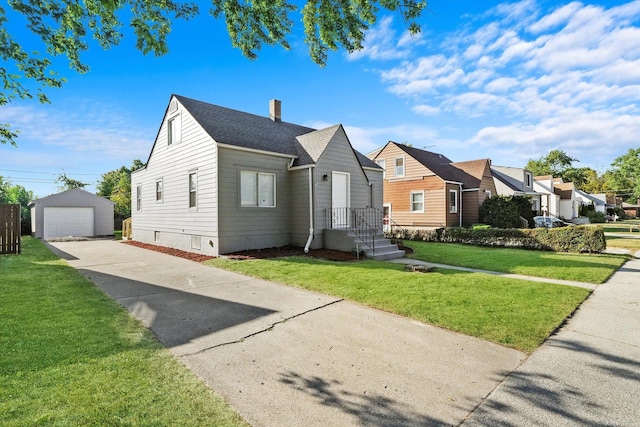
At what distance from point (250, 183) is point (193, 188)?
2741 mm

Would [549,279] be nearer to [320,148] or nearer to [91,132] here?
[320,148]

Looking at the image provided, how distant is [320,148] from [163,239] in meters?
9.22

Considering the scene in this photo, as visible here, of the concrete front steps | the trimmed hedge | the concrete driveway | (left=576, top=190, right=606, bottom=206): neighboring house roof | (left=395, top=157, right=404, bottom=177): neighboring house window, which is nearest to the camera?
the concrete driveway

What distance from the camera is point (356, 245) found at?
1119 centimetres

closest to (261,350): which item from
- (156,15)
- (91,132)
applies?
(156,15)

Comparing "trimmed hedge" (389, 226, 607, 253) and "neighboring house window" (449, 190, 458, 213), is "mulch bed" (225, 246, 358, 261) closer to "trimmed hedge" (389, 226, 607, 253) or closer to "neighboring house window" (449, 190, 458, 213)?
"trimmed hedge" (389, 226, 607, 253)

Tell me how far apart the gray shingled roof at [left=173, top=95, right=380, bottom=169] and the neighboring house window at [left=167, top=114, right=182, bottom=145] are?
1.07 m

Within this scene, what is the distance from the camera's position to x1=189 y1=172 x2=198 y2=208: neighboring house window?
12.8m

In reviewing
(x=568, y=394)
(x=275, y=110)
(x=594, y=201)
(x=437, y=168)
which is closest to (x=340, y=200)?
(x=275, y=110)

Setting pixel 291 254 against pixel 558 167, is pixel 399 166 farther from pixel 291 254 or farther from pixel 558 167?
pixel 558 167

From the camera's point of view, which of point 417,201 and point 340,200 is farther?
point 417,201

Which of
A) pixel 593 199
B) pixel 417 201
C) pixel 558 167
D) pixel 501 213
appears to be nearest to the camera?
pixel 501 213

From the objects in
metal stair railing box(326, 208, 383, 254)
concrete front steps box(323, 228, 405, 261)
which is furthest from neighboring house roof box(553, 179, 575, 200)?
concrete front steps box(323, 228, 405, 261)

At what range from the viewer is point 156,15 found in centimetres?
567
